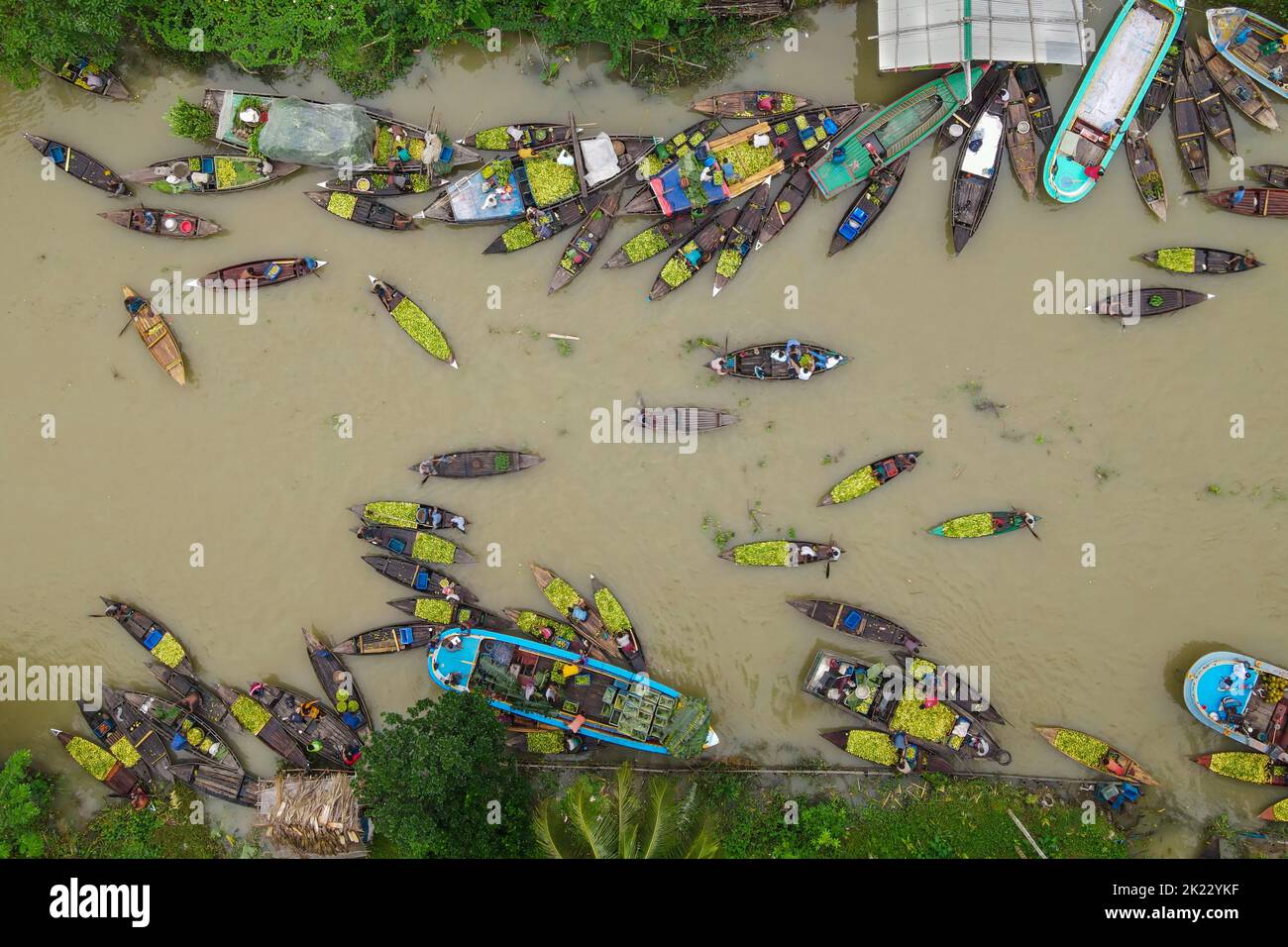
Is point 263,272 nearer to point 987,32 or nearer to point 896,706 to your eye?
point 987,32

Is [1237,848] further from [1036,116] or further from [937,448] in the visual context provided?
[1036,116]

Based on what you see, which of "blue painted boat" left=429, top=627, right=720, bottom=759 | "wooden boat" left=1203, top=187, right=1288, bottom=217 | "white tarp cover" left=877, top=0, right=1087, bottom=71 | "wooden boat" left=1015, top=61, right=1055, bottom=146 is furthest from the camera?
Answer: "wooden boat" left=1015, top=61, right=1055, bottom=146

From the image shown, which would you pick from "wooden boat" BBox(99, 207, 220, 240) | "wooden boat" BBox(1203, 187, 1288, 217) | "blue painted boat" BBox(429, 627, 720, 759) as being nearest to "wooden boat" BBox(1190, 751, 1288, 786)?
"blue painted boat" BBox(429, 627, 720, 759)

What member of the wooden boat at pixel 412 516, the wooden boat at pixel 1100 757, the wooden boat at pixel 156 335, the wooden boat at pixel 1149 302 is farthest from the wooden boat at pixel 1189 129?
the wooden boat at pixel 156 335

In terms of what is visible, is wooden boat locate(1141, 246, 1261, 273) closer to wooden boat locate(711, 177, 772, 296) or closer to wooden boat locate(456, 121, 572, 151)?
wooden boat locate(711, 177, 772, 296)

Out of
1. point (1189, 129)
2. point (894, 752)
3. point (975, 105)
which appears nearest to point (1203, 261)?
point (1189, 129)
